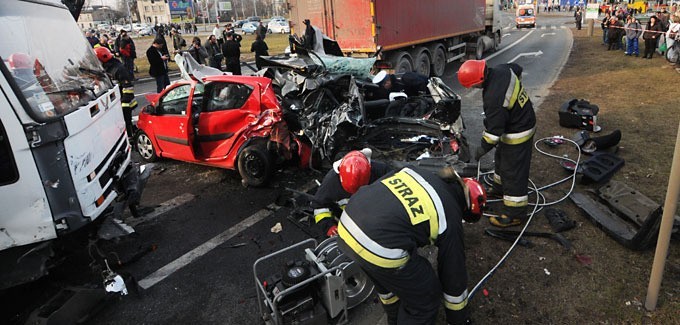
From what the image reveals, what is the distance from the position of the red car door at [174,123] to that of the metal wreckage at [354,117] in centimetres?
131

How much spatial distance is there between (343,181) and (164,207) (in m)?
3.53

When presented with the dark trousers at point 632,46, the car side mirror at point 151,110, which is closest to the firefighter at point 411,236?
the car side mirror at point 151,110

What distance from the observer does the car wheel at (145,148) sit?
6961 millimetres

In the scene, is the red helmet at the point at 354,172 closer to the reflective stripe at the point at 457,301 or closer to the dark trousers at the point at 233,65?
the reflective stripe at the point at 457,301

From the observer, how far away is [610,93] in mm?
9984

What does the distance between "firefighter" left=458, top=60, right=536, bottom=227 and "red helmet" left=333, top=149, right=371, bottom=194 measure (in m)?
1.85

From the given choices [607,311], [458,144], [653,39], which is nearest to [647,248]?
[607,311]

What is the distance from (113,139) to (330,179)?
2.47 metres

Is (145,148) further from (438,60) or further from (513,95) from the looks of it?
(438,60)

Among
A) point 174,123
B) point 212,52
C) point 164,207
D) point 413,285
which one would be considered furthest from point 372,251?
point 212,52

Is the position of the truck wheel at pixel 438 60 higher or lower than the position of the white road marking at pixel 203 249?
higher

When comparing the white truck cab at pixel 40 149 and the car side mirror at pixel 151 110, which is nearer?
the white truck cab at pixel 40 149

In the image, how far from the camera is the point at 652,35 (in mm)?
14164

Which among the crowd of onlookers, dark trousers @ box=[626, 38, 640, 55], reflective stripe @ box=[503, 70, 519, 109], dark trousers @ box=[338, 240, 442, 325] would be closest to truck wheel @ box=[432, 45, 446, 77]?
the crowd of onlookers
